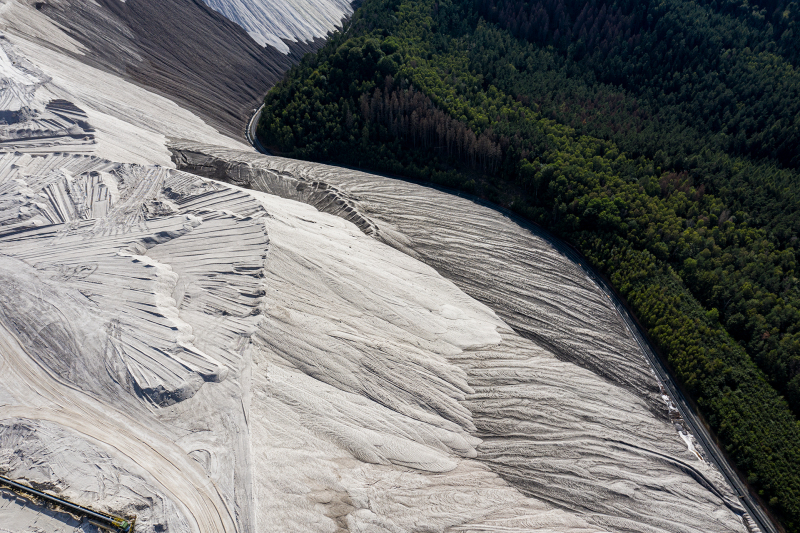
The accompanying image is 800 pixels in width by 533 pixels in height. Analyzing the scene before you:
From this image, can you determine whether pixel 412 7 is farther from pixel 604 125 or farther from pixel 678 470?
pixel 678 470

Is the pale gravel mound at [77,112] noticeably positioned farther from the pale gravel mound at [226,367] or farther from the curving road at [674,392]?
the curving road at [674,392]

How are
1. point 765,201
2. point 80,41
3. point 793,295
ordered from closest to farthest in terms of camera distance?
1. point 793,295
2. point 765,201
3. point 80,41

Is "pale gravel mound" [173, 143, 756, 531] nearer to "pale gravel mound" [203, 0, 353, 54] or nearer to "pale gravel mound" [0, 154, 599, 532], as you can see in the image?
"pale gravel mound" [0, 154, 599, 532]

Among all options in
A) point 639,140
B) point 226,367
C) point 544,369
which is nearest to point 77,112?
point 226,367

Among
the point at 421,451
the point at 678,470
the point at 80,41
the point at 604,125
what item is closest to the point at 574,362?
the point at 678,470

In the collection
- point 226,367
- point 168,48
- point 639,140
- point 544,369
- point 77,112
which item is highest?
point 639,140

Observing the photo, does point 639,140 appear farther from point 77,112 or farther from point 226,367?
point 77,112
